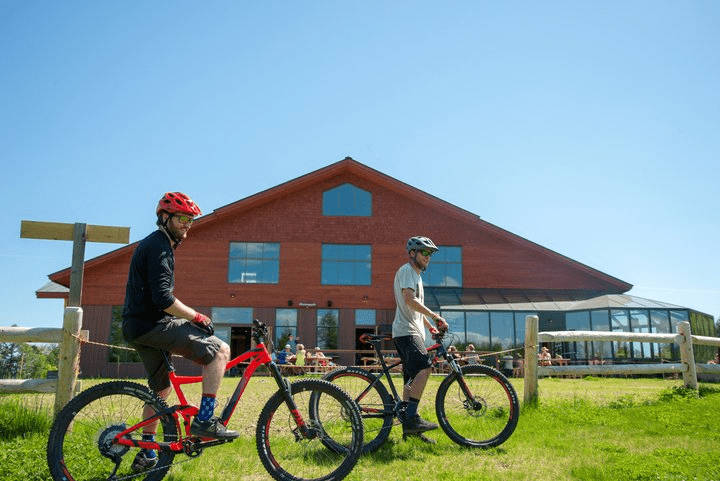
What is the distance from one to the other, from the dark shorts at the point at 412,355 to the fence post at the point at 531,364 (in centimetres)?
256

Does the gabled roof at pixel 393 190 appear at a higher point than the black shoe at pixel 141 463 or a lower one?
higher

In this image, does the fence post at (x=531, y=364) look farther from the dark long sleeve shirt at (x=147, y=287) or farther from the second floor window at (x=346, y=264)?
the second floor window at (x=346, y=264)

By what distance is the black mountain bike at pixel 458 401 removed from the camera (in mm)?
5461

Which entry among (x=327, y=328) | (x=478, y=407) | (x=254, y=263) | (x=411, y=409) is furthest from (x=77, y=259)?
(x=254, y=263)

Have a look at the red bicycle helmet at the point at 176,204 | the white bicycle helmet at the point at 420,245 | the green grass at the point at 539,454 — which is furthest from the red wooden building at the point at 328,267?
the red bicycle helmet at the point at 176,204

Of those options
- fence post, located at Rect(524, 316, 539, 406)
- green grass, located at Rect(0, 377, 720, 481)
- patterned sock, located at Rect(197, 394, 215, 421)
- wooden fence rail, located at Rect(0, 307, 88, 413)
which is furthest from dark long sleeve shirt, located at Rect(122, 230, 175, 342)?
fence post, located at Rect(524, 316, 539, 406)

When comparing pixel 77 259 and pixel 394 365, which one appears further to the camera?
pixel 77 259

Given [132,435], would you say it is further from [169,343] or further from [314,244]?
[314,244]

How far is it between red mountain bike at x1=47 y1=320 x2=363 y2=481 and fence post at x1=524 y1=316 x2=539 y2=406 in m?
4.02

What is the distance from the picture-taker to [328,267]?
29359 millimetres

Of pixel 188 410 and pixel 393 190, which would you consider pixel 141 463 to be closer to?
pixel 188 410

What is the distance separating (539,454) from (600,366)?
15.4ft

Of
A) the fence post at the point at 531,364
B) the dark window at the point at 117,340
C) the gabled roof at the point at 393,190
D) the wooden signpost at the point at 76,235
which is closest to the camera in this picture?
the wooden signpost at the point at 76,235

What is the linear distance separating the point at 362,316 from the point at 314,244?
4067 mm
